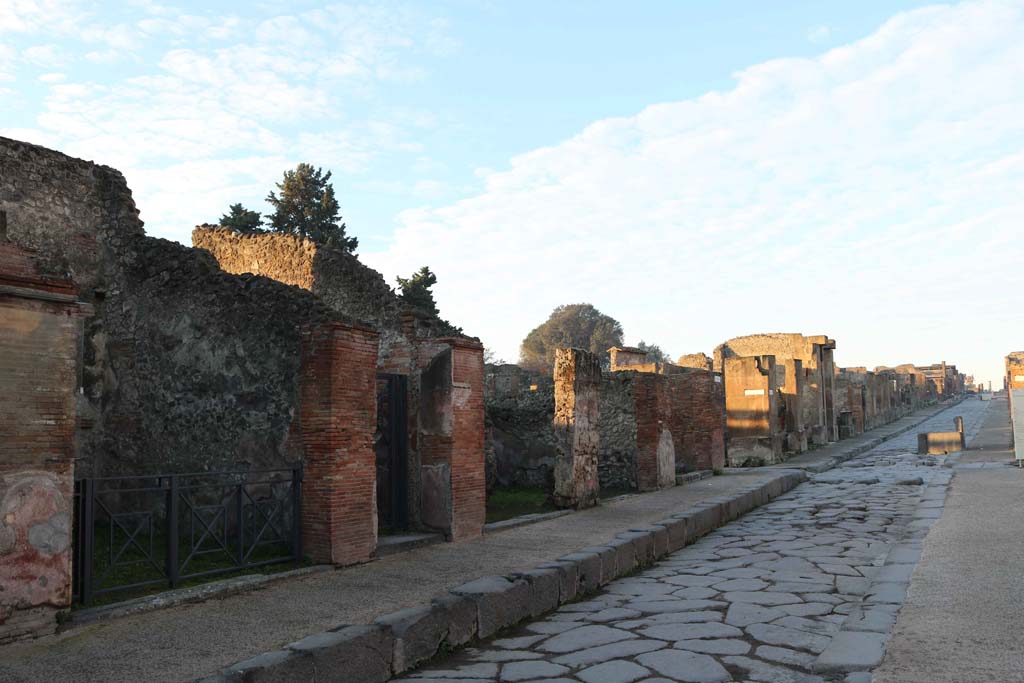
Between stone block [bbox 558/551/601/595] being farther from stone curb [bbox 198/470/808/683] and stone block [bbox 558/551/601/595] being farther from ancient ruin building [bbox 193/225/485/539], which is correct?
ancient ruin building [bbox 193/225/485/539]

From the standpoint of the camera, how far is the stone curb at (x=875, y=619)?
3.64m

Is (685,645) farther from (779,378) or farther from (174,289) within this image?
(779,378)

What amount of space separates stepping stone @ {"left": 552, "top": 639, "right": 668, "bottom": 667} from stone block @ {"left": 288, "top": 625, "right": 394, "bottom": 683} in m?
0.90

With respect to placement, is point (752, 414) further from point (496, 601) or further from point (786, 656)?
point (786, 656)

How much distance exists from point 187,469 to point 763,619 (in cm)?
503

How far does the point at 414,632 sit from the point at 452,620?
1.17ft

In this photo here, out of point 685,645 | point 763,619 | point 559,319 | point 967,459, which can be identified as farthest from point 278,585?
point 559,319

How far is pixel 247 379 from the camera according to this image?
6754mm

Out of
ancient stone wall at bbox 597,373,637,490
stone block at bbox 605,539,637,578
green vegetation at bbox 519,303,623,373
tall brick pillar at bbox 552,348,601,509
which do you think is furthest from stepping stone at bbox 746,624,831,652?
green vegetation at bbox 519,303,623,373

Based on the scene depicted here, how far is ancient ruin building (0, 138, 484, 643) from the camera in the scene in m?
6.13

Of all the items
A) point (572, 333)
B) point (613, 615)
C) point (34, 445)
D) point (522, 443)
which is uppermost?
point (572, 333)

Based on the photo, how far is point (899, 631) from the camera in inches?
159

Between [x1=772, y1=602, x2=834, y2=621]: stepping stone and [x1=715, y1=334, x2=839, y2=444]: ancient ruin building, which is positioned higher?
[x1=715, y1=334, x2=839, y2=444]: ancient ruin building

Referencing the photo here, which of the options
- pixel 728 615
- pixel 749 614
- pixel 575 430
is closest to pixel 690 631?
pixel 728 615
